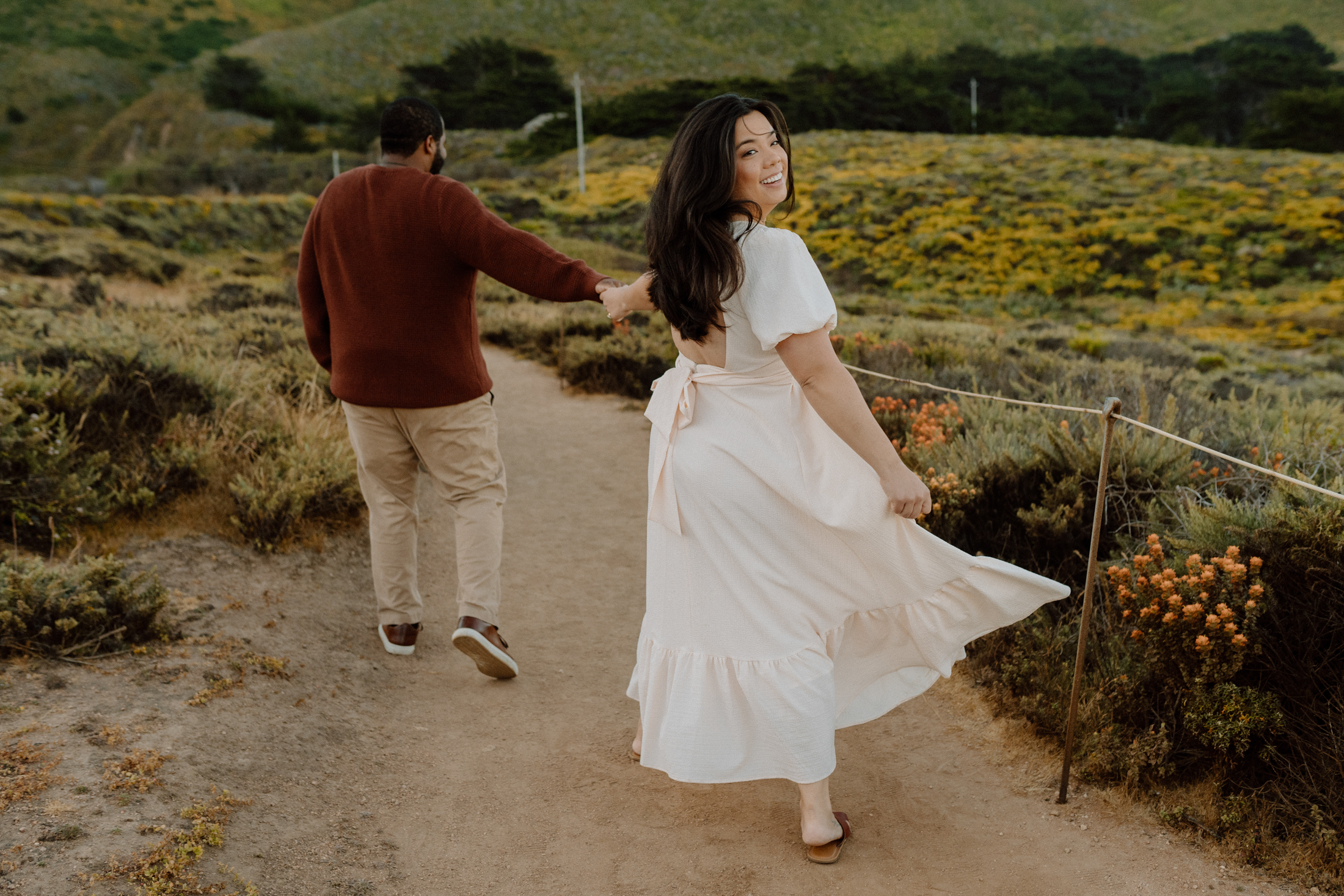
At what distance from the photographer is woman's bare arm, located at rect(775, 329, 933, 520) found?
7.06ft

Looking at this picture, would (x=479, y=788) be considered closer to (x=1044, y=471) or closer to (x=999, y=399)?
A: (x=999, y=399)

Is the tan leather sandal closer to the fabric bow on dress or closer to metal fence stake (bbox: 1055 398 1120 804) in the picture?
metal fence stake (bbox: 1055 398 1120 804)

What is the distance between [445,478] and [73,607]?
1373 mm

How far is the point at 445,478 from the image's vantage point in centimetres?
346

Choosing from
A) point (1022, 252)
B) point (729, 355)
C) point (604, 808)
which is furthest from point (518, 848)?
point (1022, 252)

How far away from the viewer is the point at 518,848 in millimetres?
2539

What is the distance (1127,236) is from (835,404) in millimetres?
23161

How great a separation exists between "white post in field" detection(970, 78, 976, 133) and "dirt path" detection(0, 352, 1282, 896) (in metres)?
50.2

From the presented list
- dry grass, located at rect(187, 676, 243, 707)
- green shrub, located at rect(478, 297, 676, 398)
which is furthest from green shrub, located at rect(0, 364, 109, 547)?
green shrub, located at rect(478, 297, 676, 398)

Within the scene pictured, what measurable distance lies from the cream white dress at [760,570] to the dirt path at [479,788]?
1.32 ft

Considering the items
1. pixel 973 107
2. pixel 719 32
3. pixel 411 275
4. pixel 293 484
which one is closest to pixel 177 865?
pixel 411 275

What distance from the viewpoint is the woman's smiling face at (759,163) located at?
2.21m

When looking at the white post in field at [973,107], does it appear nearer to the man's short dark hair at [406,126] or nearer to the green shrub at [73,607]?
the man's short dark hair at [406,126]

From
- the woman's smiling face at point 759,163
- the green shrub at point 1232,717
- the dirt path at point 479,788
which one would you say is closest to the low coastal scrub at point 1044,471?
the green shrub at point 1232,717
